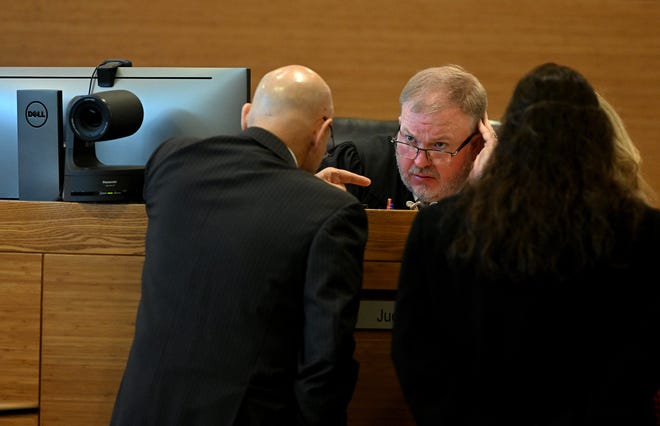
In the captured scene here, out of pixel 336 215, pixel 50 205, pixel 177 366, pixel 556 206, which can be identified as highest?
pixel 556 206

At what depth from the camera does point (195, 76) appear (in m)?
2.51

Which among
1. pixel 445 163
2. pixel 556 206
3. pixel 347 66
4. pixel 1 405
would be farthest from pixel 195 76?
pixel 347 66

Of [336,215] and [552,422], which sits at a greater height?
[336,215]

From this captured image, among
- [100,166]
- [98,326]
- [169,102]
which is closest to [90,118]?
[100,166]

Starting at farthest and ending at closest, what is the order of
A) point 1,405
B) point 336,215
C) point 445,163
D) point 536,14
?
1. point 536,14
2. point 445,163
3. point 1,405
4. point 336,215

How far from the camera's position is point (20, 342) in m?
2.21

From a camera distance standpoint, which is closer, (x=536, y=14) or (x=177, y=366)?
(x=177, y=366)

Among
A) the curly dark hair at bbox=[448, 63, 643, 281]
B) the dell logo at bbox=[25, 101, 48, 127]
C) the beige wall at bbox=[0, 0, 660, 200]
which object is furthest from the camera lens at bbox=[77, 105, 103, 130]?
the beige wall at bbox=[0, 0, 660, 200]

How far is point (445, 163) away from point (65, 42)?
2.20 metres

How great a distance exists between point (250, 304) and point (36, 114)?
3.37ft

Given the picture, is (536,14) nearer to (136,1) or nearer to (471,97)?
(471,97)

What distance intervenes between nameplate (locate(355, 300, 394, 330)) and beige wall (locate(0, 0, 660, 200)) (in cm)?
210

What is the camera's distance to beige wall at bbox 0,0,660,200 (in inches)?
162

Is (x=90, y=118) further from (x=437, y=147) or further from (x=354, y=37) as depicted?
(x=354, y=37)
